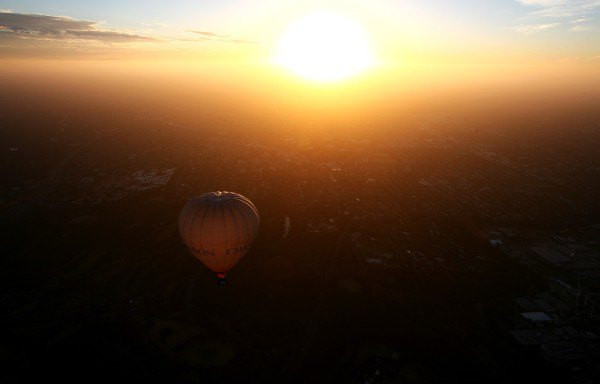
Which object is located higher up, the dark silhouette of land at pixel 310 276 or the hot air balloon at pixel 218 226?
the hot air balloon at pixel 218 226

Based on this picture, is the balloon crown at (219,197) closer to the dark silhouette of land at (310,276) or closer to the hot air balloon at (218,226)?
the hot air balloon at (218,226)

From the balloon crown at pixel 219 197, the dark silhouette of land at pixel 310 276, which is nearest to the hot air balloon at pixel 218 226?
the balloon crown at pixel 219 197

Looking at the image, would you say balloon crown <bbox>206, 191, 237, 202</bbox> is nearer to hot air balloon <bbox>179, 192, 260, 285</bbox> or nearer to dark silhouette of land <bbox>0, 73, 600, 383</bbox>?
hot air balloon <bbox>179, 192, 260, 285</bbox>

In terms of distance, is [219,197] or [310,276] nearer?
[219,197]

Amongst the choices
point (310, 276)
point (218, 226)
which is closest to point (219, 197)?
point (218, 226)

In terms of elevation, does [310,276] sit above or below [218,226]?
below

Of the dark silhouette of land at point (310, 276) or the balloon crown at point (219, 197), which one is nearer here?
the dark silhouette of land at point (310, 276)

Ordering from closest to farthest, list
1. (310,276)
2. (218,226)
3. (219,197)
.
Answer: (218,226) → (219,197) → (310,276)

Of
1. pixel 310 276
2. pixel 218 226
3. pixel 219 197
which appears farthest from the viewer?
pixel 310 276

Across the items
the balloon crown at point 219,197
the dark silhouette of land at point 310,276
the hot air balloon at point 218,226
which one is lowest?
the dark silhouette of land at point 310,276

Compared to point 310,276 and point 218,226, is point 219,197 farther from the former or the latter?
point 310,276
